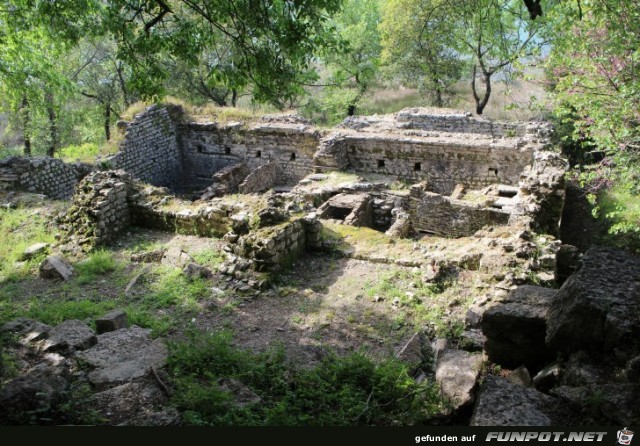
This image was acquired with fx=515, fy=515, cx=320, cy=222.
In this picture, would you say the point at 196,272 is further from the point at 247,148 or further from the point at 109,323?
the point at 247,148

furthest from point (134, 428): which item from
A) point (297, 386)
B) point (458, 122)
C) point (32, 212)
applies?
point (458, 122)

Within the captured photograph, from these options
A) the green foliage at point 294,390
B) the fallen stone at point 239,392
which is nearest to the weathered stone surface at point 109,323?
the green foliage at point 294,390

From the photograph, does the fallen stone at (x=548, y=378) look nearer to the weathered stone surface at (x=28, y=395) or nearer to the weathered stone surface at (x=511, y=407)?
the weathered stone surface at (x=511, y=407)

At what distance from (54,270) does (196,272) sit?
2.38 meters

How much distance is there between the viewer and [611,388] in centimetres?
329

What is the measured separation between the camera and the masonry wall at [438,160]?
1431 centimetres

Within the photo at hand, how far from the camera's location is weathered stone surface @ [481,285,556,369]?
439 cm

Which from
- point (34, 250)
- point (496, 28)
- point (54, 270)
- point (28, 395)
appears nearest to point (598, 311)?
point (28, 395)

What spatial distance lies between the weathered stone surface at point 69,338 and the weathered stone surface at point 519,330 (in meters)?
4.10

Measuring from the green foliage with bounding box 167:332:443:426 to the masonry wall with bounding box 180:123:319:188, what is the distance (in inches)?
453

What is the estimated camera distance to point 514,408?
3.33 meters

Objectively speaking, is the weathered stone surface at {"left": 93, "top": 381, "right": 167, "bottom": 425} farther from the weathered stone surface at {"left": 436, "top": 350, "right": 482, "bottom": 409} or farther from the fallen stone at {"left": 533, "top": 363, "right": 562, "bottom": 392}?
the fallen stone at {"left": 533, "top": 363, "right": 562, "bottom": 392}

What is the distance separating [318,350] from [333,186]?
854cm

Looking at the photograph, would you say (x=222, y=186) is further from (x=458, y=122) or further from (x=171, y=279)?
(x=458, y=122)
